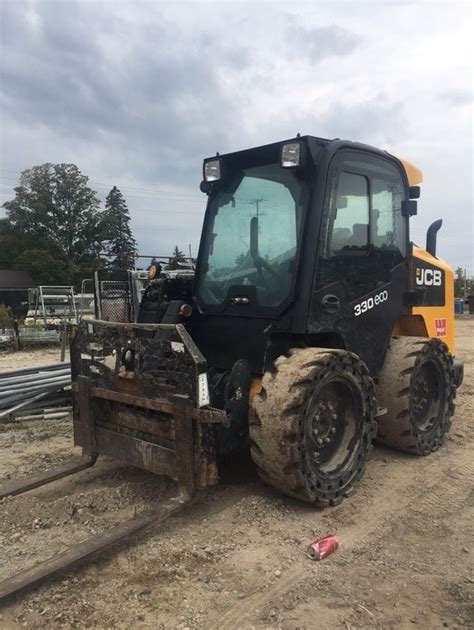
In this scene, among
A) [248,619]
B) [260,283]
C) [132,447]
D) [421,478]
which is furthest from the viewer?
[421,478]

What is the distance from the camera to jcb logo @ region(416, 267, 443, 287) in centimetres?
526

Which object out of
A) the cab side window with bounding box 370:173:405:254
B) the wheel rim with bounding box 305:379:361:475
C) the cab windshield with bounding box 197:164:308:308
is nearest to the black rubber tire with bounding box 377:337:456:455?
the wheel rim with bounding box 305:379:361:475

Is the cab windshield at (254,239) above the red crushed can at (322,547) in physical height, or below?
above

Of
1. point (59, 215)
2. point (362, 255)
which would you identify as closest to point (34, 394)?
point (362, 255)

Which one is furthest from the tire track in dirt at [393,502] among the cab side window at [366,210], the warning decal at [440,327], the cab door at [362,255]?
the cab side window at [366,210]

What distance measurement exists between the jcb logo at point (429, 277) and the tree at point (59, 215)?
5009 centimetres

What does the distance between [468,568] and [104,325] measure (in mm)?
3010

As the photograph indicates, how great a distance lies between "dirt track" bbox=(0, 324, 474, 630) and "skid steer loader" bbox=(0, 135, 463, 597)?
194mm

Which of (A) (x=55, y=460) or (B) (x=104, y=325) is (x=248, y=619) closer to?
(B) (x=104, y=325)

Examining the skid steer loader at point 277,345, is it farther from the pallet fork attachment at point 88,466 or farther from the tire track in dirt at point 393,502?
the tire track in dirt at point 393,502

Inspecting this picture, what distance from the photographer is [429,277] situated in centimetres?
547

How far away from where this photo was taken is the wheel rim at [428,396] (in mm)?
5004

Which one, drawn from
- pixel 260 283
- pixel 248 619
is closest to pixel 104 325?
pixel 260 283

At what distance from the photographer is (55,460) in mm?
4980
